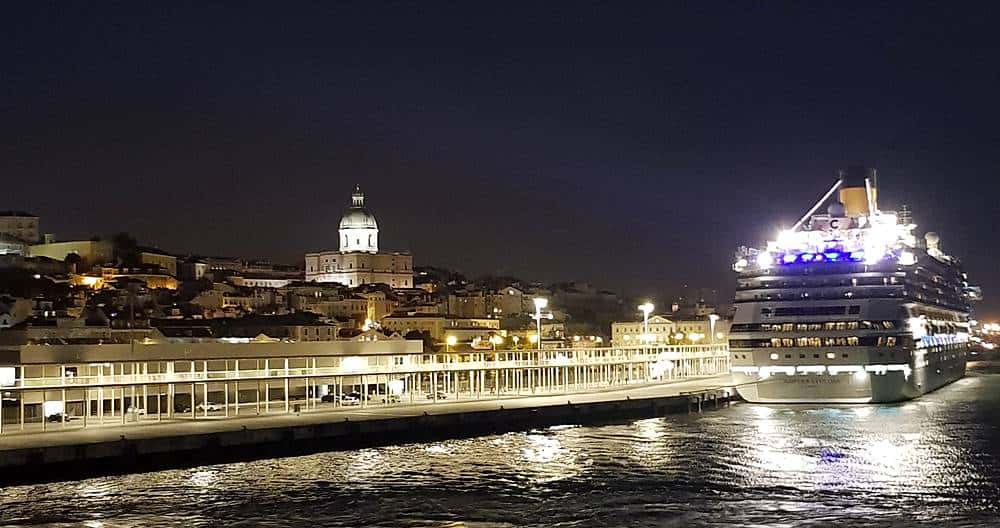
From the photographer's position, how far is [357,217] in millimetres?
181250

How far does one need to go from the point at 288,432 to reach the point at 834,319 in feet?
104

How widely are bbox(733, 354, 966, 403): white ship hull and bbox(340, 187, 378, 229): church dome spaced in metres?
118

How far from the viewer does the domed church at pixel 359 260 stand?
17400 cm

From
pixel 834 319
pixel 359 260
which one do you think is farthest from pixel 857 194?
pixel 359 260

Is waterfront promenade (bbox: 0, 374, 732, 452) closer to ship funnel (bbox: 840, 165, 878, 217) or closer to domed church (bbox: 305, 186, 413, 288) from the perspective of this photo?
ship funnel (bbox: 840, 165, 878, 217)

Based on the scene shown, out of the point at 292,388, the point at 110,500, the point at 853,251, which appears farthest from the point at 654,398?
the point at 110,500

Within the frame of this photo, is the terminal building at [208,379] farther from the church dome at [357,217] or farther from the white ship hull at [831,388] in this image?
the church dome at [357,217]

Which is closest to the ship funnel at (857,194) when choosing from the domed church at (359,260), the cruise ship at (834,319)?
the cruise ship at (834,319)

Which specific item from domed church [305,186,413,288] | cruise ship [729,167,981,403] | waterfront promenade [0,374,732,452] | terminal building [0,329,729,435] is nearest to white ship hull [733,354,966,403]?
cruise ship [729,167,981,403]

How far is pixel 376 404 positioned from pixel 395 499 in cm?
2542

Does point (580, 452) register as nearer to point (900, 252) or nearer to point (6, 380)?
point (6, 380)

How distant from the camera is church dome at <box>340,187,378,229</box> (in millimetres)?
180625

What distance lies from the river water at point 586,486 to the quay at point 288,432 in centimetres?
158

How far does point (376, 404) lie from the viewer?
59625mm
